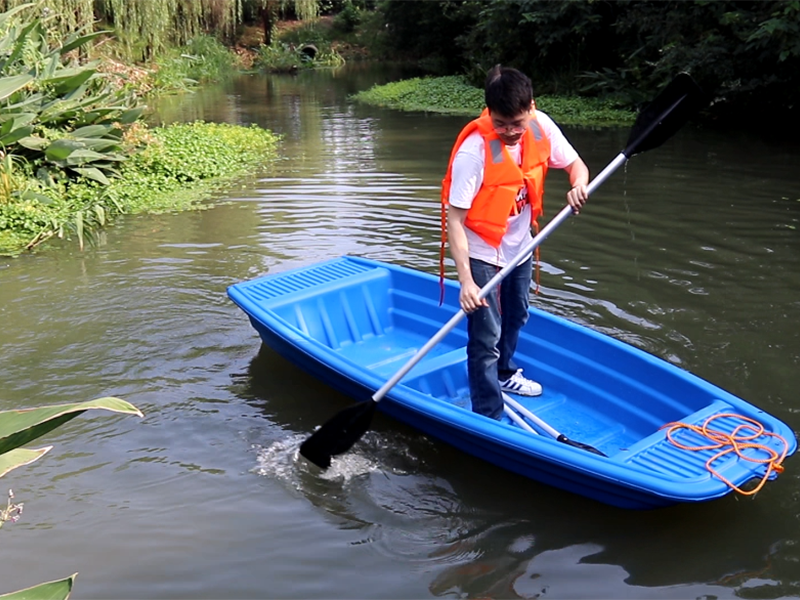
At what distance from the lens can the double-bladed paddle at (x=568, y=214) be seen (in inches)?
138

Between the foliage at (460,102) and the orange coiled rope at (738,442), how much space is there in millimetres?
10475

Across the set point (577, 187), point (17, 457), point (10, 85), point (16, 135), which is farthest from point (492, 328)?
point (16, 135)

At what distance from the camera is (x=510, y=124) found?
10.4 ft

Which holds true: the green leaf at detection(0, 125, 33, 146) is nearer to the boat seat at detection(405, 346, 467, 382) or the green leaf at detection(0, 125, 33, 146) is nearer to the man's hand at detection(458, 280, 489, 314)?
the boat seat at detection(405, 346, 467, 382)

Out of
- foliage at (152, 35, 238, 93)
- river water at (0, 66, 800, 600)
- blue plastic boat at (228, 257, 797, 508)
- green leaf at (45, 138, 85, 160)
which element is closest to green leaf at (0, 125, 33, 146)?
green leaf at (45, 138, 85, 160)

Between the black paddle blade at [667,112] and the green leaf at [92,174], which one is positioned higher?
the black paddle blade at [667,112]

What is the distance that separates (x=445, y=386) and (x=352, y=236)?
3302mm

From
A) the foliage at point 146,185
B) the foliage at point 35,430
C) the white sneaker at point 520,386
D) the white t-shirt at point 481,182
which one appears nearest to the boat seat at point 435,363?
the white sneaker at point 520,386

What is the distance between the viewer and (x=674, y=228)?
7.16m

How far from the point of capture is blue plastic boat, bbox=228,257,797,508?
123 inches

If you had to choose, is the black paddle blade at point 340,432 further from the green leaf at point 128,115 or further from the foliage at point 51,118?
the green leaf at point 128,115

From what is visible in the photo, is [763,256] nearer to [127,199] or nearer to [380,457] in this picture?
→ [380,457]

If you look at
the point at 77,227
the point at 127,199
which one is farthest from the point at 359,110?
the point at 77,227

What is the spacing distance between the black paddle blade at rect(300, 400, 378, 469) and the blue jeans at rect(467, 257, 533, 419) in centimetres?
48
